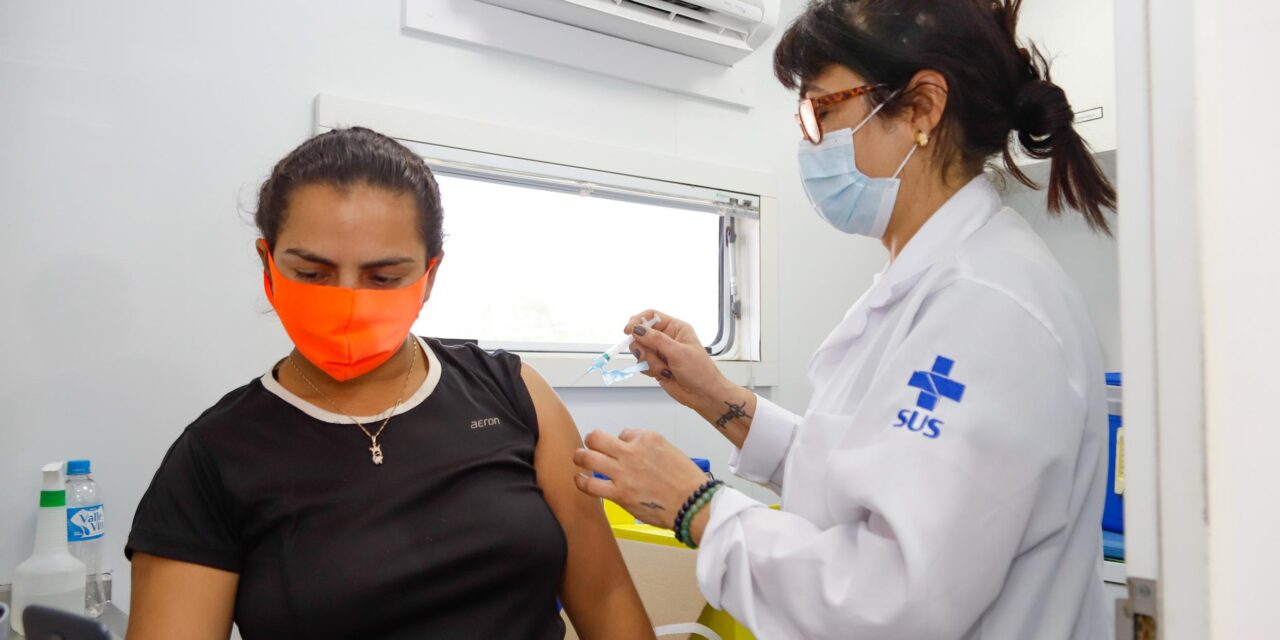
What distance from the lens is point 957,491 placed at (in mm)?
932

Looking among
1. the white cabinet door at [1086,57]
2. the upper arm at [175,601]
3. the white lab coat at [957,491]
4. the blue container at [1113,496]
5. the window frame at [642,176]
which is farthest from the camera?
the white cabinet door at [1086,57]

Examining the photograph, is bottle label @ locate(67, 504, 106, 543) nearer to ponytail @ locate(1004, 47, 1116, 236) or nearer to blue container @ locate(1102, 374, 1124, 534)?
ponytail @ locate(1004, 47, 1116, 236)

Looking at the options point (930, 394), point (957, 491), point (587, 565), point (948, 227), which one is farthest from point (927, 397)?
point (587, 565)

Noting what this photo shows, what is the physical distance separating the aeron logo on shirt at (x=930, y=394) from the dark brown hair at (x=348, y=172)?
81 cm

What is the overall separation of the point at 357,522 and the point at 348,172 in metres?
0.53

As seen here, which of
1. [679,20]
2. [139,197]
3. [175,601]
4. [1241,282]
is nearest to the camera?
[1241,282]

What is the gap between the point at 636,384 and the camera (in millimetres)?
2617

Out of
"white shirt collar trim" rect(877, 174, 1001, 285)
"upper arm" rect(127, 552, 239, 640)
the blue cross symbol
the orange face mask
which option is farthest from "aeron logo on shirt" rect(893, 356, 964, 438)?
"upper arm" rect(127, 552, 239, 640)

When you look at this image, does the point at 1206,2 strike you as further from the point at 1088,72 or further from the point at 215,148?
the point at 1088,72

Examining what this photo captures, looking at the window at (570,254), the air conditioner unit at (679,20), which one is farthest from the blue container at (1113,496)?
the air conditioner unit at (679,20)

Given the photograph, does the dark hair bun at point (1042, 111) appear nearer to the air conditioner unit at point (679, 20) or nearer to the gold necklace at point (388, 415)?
the gold necklace at point (388, 415)

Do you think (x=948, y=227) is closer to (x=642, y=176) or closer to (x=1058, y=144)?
(x=1058, y=144)

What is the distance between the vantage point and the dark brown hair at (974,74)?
1212 mm

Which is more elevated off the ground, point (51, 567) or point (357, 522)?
point (357, 522)
